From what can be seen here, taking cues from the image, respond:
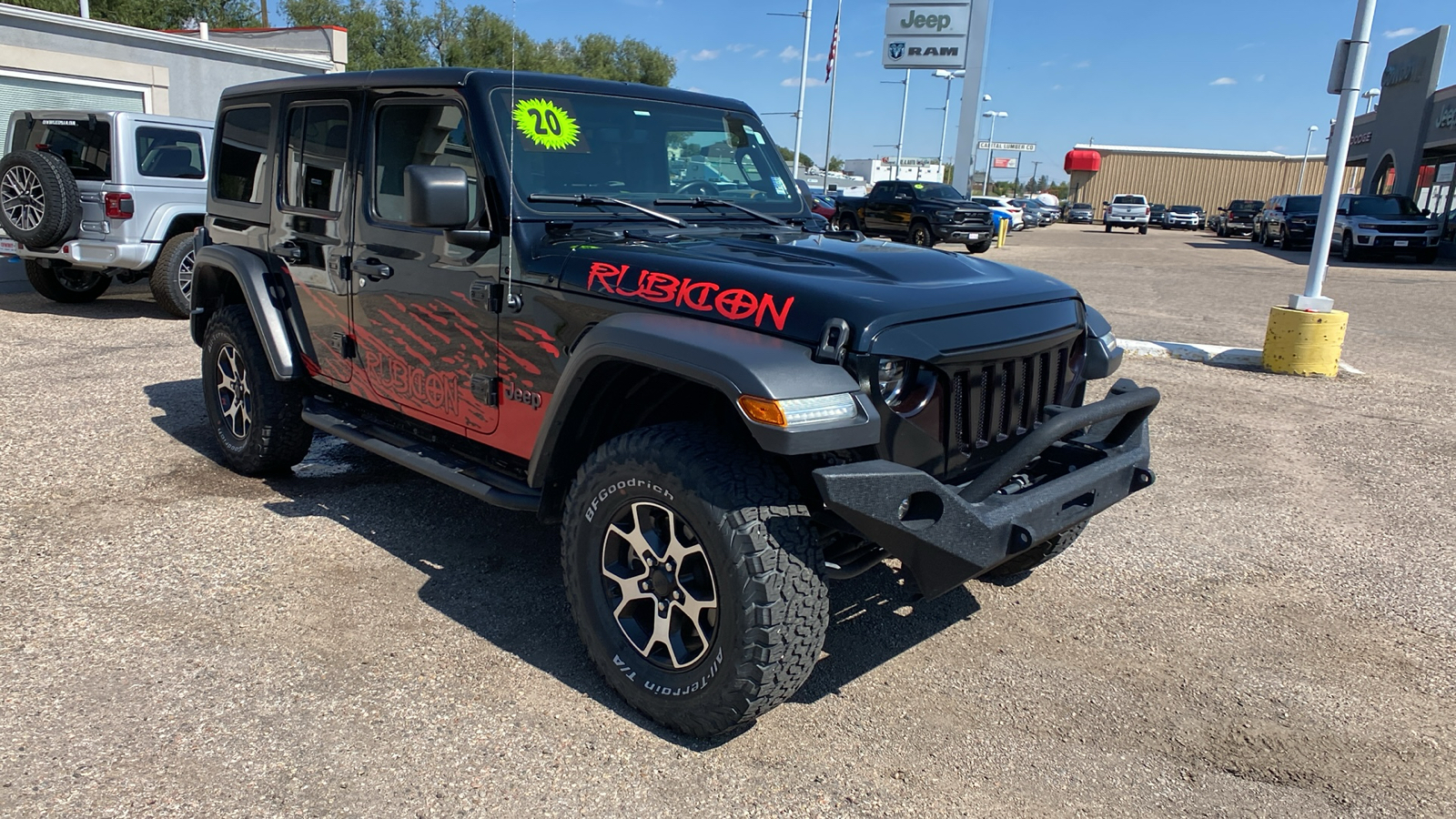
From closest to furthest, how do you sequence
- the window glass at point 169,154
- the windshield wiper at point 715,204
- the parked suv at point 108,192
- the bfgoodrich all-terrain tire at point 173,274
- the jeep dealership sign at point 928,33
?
the windshield wiper at point 715,204 → the parked suv at point 108,192 → the window glass at point 169,154 → the bfgoodrich all-terrain tire at point 173,274 → the jeep dealership sign at point 928,33

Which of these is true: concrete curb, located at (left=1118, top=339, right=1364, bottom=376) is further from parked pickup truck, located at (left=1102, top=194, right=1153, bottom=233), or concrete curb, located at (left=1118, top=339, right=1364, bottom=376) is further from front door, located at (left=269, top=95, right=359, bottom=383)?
parked pickup truck, located at (left=1102, top=194, right=1153, bottom=233)

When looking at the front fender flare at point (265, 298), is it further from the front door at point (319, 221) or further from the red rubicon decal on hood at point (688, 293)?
the red rubicon decal on hood at point (688, 293)

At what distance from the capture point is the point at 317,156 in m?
4.31

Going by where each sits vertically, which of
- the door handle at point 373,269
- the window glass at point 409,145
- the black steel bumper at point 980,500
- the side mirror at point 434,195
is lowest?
the black steel bumper at point 980,500

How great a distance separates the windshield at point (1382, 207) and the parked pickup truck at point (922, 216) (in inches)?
348

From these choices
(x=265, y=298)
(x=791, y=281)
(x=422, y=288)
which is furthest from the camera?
(x=265, y=298)

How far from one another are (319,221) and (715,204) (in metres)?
1.75

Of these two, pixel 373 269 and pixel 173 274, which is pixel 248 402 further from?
pixel 173 274

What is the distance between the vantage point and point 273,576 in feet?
12.9

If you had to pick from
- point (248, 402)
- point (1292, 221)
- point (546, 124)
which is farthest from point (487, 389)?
point (1292, 221)

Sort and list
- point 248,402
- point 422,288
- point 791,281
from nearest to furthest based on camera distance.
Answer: point 791,281, point 422,288, point 248,402

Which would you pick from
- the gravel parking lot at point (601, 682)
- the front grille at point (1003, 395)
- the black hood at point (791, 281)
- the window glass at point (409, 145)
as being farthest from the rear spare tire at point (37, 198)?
the front grille at point (1003, 395)

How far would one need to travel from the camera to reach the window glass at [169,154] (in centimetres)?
941

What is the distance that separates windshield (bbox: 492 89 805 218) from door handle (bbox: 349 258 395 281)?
0.79 meters
